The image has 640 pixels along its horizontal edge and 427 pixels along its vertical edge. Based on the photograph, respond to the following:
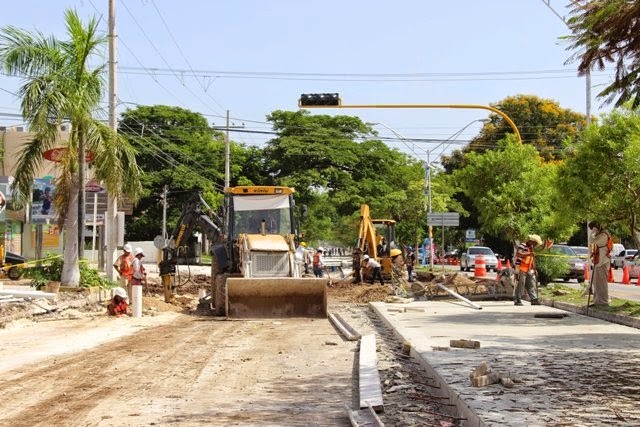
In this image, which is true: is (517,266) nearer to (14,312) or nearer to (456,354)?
(456,354)

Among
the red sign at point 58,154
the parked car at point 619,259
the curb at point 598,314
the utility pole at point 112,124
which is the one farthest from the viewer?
the parked car at point 619,259

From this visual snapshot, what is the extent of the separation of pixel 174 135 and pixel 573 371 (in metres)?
60.2

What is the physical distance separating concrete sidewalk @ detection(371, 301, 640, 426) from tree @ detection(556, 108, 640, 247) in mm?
2359

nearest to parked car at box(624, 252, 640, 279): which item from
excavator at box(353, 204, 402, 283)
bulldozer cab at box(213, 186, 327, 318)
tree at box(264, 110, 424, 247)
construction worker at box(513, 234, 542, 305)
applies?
excavator at box(353, 204, 402, 283)

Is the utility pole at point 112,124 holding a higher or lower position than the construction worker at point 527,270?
higher

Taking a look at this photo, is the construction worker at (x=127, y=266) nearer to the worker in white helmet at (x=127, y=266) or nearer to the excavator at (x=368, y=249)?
the worker in white helmet at (x=127, y=266)

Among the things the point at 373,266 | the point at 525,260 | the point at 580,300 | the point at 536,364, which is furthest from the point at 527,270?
the point at 536,364

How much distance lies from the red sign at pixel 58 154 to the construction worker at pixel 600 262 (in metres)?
13.6

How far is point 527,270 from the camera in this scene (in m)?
23.1

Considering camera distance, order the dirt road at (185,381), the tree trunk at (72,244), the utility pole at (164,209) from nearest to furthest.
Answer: the dirt road at (185,381) → the tree trunk at (72,244) → the utility pole at (164,209)

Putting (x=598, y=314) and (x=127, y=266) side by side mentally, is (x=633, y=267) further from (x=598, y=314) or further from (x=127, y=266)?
(x=127, y=266)

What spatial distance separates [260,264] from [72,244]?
5.67 metres

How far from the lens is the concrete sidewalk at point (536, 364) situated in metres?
8.07

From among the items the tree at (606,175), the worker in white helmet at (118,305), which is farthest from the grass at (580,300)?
the worker in white helmet at (118,305)
